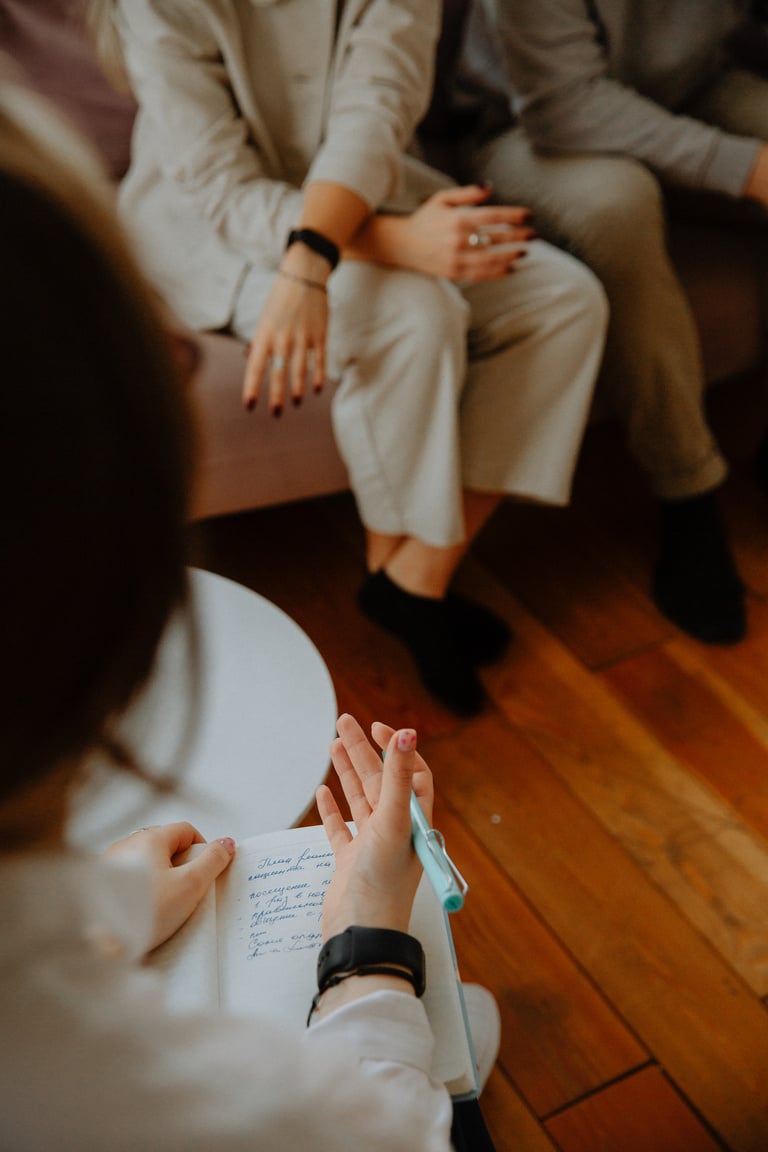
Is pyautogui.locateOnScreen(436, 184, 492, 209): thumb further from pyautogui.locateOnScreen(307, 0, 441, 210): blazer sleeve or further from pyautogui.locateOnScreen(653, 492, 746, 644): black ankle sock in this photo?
pyautogui.locateOnScreen(653, 492, 746, 644): black ankle sock

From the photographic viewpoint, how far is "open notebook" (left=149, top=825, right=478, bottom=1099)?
2.03 feet

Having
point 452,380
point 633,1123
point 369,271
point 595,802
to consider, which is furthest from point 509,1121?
point 369,271

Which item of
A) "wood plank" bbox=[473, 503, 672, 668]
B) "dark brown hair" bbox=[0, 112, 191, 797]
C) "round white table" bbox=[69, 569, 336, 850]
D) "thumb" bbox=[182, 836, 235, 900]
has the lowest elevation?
"wood plank" bbox=[473, 503, 672, 668]

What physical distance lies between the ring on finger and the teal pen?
827 mm

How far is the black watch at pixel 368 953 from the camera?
0.58 meters

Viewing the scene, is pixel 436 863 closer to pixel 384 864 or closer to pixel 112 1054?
pixel 384 864

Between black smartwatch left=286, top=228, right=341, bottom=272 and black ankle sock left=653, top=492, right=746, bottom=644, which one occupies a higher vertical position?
black smartwatch left=286, top=228, right=341, bottom=272

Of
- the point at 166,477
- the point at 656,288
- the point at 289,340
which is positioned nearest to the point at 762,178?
the point at 656,288

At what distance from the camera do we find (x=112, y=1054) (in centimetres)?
39

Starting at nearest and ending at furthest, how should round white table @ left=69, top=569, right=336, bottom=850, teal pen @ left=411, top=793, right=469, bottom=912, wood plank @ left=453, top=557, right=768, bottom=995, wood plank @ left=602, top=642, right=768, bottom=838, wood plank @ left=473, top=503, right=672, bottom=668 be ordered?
teal pen @ left=411, top=793, right=469, bottom=912 < round white table @ left=69, top=569, right=336, bottom=850 < wood plank @ left=453, top=557, right=768, bottom=995 < wood plank @ left=602, top=642, right=768, bottom=838 < wood plank @ left=473, top=503, right=672, bottom=668

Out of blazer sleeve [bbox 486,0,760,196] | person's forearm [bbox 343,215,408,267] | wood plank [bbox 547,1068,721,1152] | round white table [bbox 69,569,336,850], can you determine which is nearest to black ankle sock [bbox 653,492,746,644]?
blazer sleeve [bbox 486,0,760,196]

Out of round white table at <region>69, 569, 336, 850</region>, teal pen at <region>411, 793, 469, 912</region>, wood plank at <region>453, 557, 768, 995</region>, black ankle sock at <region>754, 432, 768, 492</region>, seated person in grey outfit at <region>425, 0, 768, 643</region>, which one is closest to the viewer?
teal pen at <region>411, 793, 469, 912</region>

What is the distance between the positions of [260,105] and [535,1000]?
1142 mm

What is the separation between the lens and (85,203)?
0.37 metres
